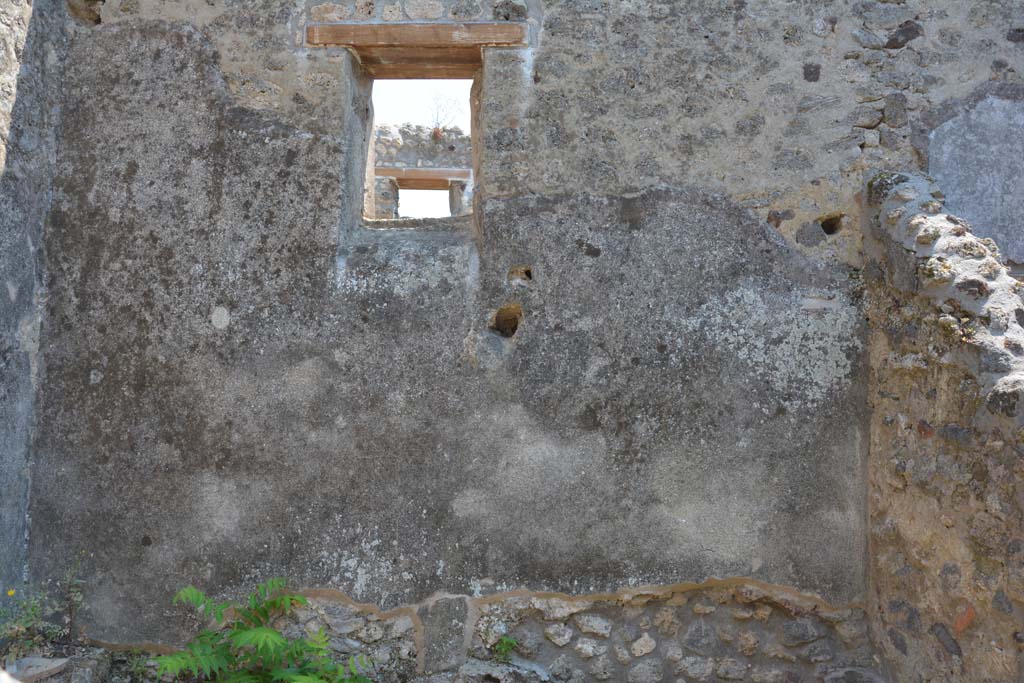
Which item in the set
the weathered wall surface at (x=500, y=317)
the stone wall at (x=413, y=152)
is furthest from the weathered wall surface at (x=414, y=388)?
the stone wall at (x=413, y=152)

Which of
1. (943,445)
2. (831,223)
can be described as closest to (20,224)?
(831,223)

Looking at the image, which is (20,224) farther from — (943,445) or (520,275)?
(943,445)

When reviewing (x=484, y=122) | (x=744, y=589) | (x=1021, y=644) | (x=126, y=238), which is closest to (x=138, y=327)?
(x=126, y=238)

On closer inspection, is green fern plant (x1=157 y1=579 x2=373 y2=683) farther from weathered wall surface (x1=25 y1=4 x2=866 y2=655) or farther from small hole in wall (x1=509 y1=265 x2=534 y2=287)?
small hole in wall (x1=509 y1=265 x2=534 y2=287)

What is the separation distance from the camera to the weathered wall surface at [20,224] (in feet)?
12.0

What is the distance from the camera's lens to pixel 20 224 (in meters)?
3.74

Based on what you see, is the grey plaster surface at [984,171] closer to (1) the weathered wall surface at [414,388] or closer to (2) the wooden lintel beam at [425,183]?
(1) the weathered wall surface at [414,388]

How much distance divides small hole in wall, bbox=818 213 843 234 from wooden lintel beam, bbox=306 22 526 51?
1.48 m

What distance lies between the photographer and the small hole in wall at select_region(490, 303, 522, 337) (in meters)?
3.84

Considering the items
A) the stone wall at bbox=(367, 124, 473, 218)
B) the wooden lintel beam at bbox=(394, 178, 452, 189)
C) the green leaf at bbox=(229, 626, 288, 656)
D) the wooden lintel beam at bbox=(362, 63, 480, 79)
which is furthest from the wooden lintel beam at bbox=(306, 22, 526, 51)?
the wooden lintel beam at bbox=(394, 178, 452, 189)

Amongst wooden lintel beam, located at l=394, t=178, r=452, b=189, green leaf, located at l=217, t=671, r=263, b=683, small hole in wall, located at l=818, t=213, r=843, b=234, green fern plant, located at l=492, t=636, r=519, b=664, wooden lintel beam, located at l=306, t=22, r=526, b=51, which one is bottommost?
green leaf, located at l=217, t=671, r=263, b=683

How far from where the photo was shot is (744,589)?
3.70 m

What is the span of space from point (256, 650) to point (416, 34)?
8.54 ft

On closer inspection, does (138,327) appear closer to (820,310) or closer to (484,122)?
(484,122)
